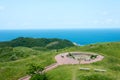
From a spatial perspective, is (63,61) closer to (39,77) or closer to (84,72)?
(84,72)

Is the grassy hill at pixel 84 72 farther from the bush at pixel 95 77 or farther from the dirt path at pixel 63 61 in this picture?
the dirt path at pixel 63 61

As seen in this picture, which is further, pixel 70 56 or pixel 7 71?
pixel 70 56

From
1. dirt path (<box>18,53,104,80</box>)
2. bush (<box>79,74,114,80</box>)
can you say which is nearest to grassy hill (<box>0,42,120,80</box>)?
bush (<box>79,74,114,80</box>)

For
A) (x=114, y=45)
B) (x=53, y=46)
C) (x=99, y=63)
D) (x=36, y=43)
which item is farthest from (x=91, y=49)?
(x=36, y=43)

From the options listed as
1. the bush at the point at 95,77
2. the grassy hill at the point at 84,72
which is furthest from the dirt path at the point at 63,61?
the bush at the point at 95,77

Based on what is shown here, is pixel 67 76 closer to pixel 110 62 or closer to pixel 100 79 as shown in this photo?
pixel 100 79

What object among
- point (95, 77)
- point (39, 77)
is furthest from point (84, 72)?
point (39, 77)

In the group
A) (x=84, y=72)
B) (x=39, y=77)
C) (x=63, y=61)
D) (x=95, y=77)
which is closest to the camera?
(x=95, y=77)

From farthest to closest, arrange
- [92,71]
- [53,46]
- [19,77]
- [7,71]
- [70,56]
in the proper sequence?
[53,46]
[70,56]
[7,71]
[19,77]
[92,71]

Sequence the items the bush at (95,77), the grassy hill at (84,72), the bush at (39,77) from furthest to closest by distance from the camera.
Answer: the bush at (39,77) < the grassy hill at (84,72) < the bush at (95,77)

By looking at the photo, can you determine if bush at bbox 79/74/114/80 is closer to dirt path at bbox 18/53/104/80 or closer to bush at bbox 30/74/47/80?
bush at bbox 30/74/47/80

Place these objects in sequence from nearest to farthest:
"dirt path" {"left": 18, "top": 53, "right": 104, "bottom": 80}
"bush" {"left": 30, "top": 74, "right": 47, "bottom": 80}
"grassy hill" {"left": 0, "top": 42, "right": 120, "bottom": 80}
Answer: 1. "grassy hill" {"left": 0, "top": 42, "right": 120, "bottom": 80}
2. "bush" {"left": 30, "top": 74, "right": 47, "bottom": 80}
3. "dirt path" {"left": 18, "top": 53, "right": 104, "bottom": 80}
